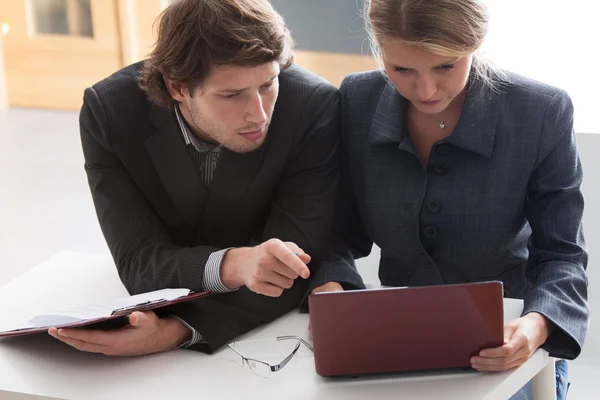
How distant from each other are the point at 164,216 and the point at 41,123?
134 inches

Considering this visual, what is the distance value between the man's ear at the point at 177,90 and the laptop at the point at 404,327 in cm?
62

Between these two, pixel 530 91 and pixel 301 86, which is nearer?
pixel 530 91

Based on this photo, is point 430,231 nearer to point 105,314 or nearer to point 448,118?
point 448,118

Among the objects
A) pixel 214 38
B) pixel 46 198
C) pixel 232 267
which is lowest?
pixel 46 198

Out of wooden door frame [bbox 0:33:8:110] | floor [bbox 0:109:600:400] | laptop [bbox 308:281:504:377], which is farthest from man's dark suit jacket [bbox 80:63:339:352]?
wooden door frame [bbox 0:33:8:110]

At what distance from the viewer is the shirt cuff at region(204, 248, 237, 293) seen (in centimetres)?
166

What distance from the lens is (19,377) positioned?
1479 mm

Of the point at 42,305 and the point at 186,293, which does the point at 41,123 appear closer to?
the point at 42,305

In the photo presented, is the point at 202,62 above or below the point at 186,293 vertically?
above

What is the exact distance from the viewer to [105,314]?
149 centimetres

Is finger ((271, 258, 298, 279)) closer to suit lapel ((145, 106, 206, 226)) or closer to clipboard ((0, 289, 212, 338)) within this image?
Result: clipboard ((0, 289, 212, 338))

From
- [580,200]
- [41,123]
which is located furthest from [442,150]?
[41,123]

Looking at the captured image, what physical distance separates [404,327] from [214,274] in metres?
0.42

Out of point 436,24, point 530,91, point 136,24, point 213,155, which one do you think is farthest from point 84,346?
point 136,24
